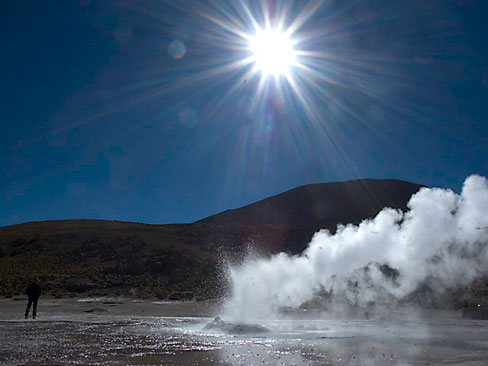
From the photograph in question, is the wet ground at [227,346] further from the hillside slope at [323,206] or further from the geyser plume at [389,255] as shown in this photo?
the hillside slope at [323,206]

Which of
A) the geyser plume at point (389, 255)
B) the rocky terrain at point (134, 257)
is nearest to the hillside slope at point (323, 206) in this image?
the rocky terrain at point (134, 257)

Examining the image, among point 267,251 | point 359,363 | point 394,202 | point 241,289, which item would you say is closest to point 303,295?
point 241,289

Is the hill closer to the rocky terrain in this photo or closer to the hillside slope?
the rocky terrain

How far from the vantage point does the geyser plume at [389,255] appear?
985 inches

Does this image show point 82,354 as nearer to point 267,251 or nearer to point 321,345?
point 321,345

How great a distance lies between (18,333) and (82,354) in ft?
20.8

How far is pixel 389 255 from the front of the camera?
87.6 feet

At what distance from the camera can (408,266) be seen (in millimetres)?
27062

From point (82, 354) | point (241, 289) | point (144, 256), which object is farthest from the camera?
point (144, 256)

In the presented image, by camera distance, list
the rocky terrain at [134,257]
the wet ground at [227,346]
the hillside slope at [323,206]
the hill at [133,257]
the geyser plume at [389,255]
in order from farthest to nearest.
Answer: the hillside slope at [323,206], the hill at [133,257], the rocky terrain at [134,257], the geyser plume at [389,255], the wet ground at [227,346]

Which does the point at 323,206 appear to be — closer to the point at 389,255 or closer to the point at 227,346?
the point at 389,255

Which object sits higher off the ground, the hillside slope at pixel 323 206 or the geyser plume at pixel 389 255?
the hillside slope at pixel 323 206

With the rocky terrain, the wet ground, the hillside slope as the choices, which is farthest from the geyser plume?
the hillside slope

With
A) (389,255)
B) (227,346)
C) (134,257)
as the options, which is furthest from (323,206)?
(227,346)
